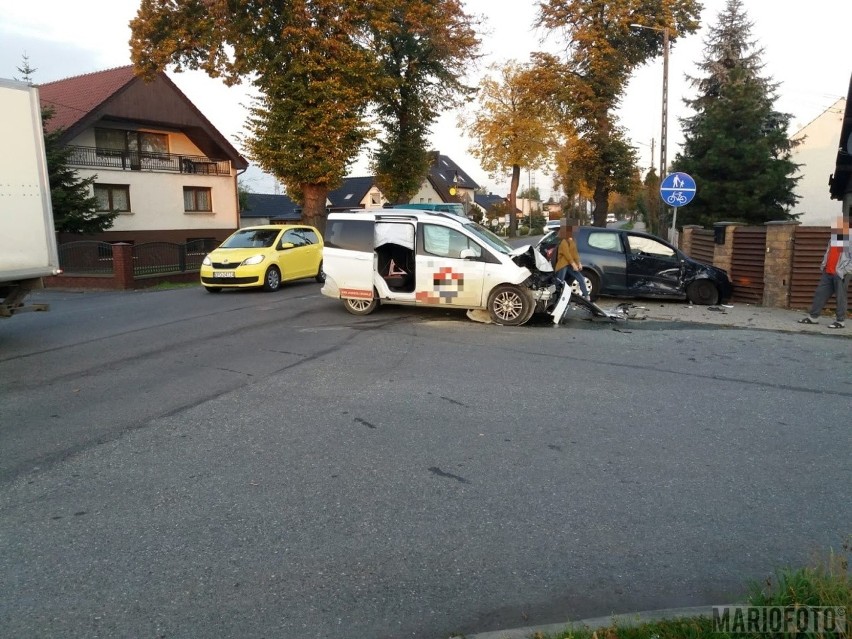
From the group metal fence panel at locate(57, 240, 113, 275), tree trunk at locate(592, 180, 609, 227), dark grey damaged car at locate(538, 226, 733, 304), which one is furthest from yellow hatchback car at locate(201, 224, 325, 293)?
tree trunk at locate(592, 180, 609, 227)

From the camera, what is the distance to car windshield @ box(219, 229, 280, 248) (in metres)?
17.0

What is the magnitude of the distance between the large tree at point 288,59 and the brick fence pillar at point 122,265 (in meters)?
7.56

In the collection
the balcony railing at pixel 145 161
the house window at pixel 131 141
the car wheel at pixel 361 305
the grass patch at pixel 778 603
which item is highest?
the house window at pixel 131 141

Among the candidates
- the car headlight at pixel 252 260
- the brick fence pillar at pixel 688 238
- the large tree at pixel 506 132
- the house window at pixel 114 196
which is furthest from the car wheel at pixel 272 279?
the large tree at pixel 506 132

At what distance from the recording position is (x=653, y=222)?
37875 millimetres

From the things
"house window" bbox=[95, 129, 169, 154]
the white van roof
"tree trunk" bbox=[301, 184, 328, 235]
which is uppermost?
"house window" bbox=[95, 129, 169, 154]

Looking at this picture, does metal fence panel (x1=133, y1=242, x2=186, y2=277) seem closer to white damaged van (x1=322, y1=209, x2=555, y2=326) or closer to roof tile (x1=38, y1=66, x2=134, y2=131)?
white damaged van (x1=322, y1=209, x2=555, y2=326)

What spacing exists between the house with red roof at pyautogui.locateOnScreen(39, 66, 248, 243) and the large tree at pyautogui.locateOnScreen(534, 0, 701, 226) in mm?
18622

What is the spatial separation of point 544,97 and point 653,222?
9.17 metres

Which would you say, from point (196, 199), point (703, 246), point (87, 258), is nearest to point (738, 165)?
point (703, 246)

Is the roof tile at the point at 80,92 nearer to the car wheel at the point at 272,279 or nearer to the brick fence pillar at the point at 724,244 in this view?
the car wheel at the point at 272,279

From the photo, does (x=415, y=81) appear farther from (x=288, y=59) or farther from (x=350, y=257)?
(x=350, y=257)

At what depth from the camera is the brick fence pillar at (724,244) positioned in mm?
14734

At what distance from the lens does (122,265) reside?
757 inches
